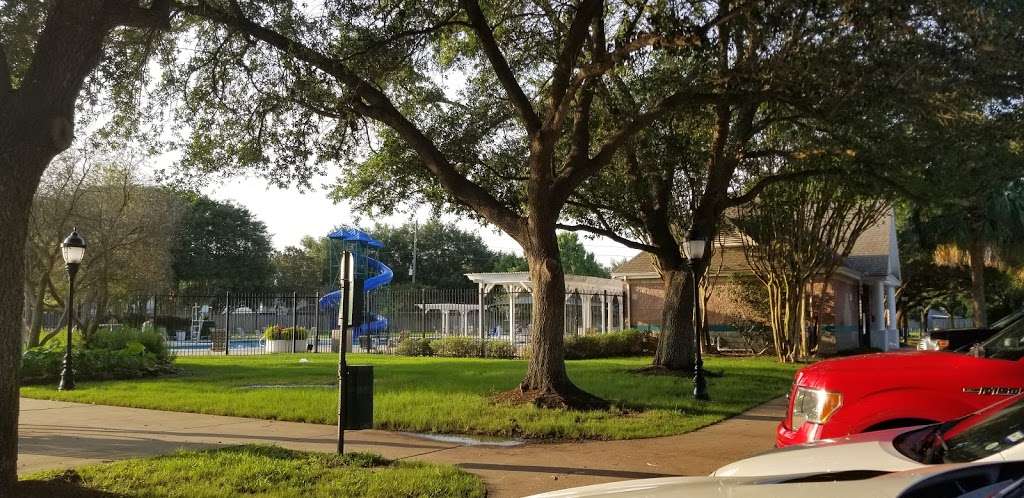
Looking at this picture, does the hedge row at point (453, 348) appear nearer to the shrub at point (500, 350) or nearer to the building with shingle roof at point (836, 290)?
the shrub at point (500, 350)

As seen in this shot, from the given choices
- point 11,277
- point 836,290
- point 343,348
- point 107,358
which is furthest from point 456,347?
point 11,277

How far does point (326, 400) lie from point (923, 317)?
6245cm

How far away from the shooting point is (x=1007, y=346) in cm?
656

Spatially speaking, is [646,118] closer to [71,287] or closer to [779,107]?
[779,107]

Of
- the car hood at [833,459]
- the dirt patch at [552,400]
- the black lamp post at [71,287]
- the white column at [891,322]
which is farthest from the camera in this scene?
the white column at [891,322]

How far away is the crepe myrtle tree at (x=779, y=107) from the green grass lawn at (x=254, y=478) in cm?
698

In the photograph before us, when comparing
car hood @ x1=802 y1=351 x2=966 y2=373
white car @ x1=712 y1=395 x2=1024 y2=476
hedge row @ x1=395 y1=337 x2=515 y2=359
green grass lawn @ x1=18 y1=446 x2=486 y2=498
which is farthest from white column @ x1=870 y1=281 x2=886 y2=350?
white car @ x1=712 y1=395 x2=1024 y2=476

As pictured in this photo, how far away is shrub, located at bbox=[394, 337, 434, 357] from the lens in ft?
91.8

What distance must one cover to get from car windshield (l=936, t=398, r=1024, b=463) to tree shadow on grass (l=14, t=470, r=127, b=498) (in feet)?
20.3

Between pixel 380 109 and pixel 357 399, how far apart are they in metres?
6.04

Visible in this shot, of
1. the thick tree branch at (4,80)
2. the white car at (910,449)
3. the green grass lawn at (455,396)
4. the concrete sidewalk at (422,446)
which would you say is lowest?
the concrete sidewalk at (422,446)

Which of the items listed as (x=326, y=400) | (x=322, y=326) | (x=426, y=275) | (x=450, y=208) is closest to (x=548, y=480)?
(x=326, y=400)

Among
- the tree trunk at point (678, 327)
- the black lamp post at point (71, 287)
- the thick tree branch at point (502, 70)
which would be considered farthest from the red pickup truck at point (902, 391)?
the black lamp post at point (71, 287)

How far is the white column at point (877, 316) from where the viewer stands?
32812mm
